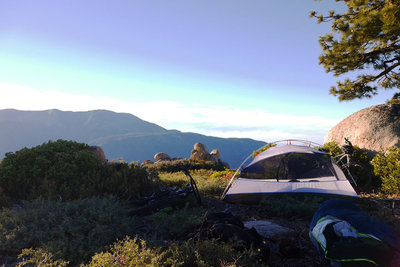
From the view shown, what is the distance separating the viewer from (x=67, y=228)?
483cm

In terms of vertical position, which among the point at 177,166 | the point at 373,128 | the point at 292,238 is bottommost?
the point at 177,166

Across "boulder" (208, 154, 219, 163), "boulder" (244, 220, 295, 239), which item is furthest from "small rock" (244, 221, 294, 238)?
"boulder" (208, 154, 219, 163)

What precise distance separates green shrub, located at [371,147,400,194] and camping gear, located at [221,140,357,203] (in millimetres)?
2362

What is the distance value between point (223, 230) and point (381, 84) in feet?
40.0

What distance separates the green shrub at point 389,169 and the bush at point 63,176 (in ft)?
25.5

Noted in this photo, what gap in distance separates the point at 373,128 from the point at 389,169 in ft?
7.57

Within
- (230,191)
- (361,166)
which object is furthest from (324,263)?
(361,166)

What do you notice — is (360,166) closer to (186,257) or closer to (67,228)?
(186,257)

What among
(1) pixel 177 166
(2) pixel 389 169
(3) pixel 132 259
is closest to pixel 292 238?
(3) pixel 132 259

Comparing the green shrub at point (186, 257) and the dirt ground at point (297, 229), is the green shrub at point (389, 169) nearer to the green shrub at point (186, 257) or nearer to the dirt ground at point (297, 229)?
the dirt ground at point (297, 229)

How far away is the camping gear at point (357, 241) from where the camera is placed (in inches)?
115

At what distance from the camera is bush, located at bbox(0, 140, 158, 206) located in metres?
7.58

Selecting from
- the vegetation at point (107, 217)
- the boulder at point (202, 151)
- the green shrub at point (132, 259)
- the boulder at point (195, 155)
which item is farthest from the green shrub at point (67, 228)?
the boulder at point (202, 151)

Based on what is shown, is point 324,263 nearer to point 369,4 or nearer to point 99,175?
point 99,175
